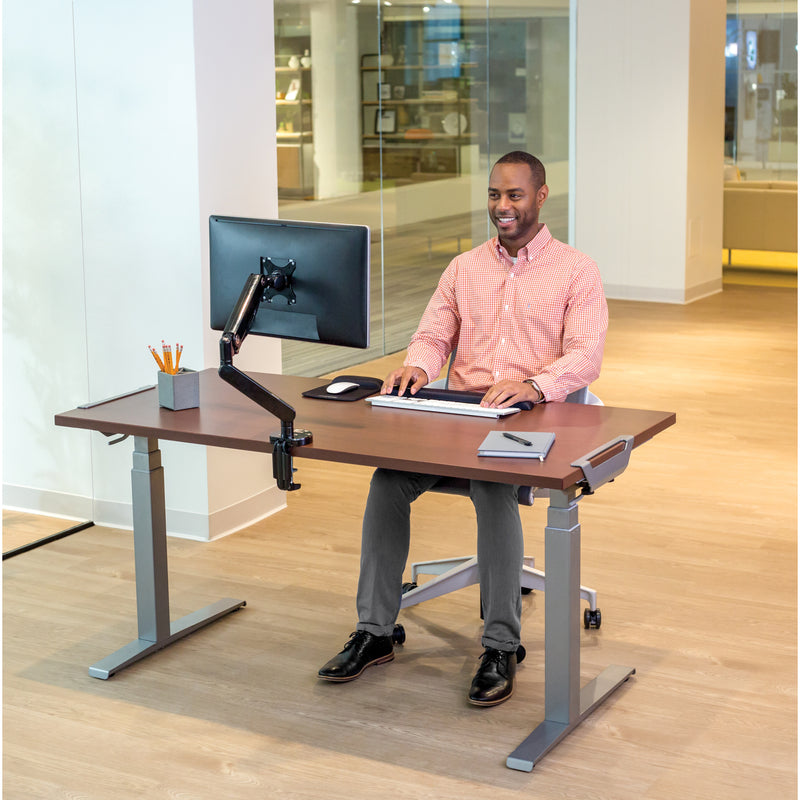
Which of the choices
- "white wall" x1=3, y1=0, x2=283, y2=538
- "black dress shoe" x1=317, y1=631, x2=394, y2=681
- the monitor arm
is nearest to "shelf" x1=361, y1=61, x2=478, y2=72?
"white wall" x1=3, y1=0, x2=283, y2=538

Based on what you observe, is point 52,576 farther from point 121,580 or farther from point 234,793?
point 234,793

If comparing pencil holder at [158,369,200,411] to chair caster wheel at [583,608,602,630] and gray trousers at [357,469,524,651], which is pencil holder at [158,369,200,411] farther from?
chair caster wheel at [583,608,602,630]

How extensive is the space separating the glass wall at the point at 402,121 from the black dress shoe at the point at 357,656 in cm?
342

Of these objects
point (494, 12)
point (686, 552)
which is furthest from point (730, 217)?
point (686, 552)

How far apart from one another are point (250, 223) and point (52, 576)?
1.71 meters

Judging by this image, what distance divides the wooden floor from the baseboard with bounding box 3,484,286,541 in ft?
0.22

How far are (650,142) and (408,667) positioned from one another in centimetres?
678

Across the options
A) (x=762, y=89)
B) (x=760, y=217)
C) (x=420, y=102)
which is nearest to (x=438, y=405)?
(x=420, y=102)

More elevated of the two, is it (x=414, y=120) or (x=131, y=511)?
(x=414, y=120)

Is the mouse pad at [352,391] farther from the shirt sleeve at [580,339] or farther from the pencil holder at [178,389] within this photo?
the shirt sleeve at [580,339]

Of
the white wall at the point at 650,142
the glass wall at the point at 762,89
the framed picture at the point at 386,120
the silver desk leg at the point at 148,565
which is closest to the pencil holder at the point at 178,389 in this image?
the silver desk leg at the point at 148,565

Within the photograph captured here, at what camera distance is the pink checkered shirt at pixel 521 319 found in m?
3.35

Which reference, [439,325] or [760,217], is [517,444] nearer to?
[439,325]

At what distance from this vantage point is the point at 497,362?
3.50 meters
